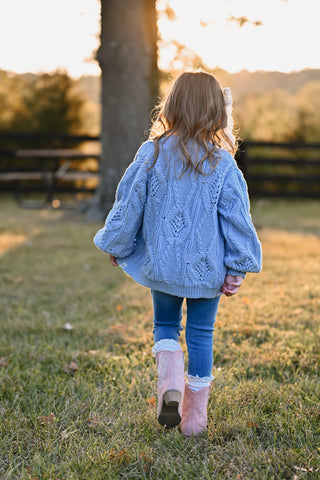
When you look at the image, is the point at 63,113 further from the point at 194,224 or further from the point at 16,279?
the point at 194,224

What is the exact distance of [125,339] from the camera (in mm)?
3379

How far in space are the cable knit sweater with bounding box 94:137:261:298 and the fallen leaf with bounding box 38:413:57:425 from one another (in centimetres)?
78

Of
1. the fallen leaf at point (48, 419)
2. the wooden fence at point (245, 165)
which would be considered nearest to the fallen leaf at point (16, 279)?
the fallen leaf at point (48, 419)

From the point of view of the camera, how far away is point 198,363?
88.0 inches

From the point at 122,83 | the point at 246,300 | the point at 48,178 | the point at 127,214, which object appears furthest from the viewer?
the point at 48,178

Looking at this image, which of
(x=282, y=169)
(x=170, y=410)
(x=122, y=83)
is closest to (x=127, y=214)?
(x=170, y=410)

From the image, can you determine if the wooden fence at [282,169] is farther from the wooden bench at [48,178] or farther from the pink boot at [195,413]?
the pink boot at [195,413]

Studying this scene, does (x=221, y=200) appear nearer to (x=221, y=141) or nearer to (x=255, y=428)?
(x=221, y=141)

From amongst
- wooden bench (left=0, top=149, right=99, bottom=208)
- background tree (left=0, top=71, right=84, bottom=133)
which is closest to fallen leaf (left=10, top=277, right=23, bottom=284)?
wooden bench (left=0, top=149, right=99, bottom=208)

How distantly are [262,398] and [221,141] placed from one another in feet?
4.08

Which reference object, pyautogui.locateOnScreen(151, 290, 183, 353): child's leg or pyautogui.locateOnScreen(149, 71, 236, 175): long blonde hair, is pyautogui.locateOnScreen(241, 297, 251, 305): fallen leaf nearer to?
pyautogui.locateOnScreen(151, 290, 183, 353): child's leg

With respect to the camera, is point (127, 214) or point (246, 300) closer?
point (127, 214)

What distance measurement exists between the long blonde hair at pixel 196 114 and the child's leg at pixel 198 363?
60 centimetres

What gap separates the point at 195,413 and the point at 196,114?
125cm
